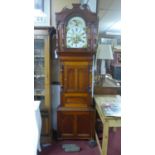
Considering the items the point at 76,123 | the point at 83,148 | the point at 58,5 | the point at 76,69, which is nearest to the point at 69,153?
the point at 83,148

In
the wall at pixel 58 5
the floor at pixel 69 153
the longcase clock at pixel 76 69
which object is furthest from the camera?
the wall at pixel 58 5

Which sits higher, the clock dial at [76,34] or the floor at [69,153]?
the clock dial at [76,34]

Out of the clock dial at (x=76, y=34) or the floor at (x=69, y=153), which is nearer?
the floor at (x=69, y=153)

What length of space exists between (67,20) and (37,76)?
96 centimetres

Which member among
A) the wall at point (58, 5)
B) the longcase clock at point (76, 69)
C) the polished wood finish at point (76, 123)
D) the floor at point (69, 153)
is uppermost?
the wall at point (58, 5)

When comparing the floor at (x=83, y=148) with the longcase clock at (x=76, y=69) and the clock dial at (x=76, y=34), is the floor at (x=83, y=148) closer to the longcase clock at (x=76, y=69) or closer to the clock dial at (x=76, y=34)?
the longcase clock at (x=76, y=69)

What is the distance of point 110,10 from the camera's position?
4457 millimetres

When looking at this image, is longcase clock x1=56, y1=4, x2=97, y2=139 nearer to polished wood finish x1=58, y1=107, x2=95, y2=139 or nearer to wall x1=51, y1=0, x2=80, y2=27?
polished wood finish x1=58, y1=107, x2=95, y2=139

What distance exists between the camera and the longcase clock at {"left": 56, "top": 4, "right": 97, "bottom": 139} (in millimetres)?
3557

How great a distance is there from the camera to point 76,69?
364cm

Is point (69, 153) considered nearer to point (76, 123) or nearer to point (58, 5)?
point (76, 123)

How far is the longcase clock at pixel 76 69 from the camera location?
3557 mm

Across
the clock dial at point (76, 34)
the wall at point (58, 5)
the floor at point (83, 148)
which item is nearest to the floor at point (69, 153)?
the floor at point (83, 148)
